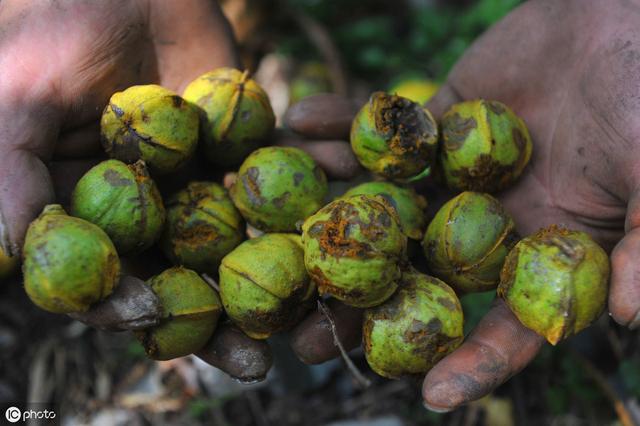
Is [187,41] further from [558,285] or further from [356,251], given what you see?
[558,285]

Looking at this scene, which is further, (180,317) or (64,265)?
(180,317)

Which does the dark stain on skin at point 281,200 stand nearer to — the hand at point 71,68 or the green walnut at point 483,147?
the green walnut at point 483,147

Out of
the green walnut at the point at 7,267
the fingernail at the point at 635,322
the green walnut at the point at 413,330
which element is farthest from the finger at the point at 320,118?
the green walnut at the point at 7,267

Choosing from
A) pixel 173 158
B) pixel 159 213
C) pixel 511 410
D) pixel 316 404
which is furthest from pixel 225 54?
pixel 511 410

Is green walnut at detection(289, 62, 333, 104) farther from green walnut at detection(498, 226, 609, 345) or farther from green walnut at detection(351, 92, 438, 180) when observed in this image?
green walnut at detection(498, 226, 609, 345)

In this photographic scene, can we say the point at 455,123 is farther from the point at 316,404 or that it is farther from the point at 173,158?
the point at 316,404

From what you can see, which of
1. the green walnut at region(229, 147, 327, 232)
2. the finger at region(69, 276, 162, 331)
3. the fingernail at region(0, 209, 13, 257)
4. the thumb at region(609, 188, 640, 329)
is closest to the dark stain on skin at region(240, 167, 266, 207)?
the green walnut at region(229, 147, 327, 232)

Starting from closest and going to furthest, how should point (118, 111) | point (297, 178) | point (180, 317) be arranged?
point (180, 317)
point (118, 111)
point (297, 178)

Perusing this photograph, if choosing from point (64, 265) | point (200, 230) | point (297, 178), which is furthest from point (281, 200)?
point (64, 265)
